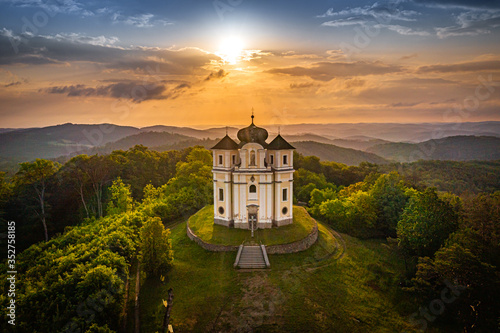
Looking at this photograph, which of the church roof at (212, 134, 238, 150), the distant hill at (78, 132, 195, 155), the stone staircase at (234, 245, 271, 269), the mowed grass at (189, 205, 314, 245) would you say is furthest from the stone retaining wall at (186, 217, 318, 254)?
the distant hill at (78, 132, 195, 155)

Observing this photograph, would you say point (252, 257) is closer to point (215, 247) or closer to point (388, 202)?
point (215, 247)

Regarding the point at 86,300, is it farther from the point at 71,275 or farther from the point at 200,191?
the point at 200,191

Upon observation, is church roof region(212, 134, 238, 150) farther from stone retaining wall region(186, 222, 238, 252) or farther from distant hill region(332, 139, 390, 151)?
distant hill region(332, 139, 390, 151)

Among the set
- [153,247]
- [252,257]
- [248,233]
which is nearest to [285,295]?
[252,257]

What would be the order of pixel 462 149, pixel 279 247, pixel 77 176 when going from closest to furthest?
pixel 279 247 → pixel 77 176 → pixel 462 149

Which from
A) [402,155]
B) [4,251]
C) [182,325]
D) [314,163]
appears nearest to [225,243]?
[182,325]

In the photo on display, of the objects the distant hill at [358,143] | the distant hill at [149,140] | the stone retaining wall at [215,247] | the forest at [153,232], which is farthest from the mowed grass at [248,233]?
the distant hill at [358,143]

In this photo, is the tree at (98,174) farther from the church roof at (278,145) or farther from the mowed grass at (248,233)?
the church roof at (278,145)
